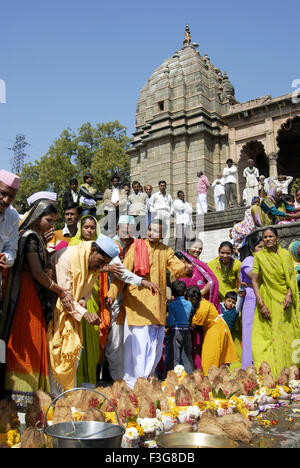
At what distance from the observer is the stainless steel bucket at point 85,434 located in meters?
1.96

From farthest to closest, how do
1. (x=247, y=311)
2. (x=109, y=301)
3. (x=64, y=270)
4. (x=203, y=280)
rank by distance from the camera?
(x=203, y=280)
(x=247, y=311)
(x=109, y=301)
(x=64, y=270)

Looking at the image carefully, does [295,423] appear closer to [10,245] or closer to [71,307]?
[71,307]

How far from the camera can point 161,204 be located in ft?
36.9

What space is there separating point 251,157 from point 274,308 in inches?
662

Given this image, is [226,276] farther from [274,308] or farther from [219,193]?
[219,193]

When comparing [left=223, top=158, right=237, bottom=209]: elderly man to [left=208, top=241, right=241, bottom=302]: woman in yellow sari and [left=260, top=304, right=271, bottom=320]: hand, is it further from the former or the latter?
[left=260, top=304, right=271, bottom=320]: hand

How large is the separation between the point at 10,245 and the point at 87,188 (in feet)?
16.2

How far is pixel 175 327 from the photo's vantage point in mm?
5035

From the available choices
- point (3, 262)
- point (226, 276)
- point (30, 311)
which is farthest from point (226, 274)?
point (3, 262)

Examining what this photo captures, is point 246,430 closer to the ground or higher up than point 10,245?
closer to the ground

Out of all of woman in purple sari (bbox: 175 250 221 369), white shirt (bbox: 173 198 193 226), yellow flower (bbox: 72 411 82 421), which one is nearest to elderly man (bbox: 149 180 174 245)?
white shirt (bbox: 173 198 193 226)

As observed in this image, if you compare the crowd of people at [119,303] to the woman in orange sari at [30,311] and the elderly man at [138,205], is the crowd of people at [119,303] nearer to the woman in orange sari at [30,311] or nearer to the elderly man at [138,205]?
the woman in orange sari at [30,311]
